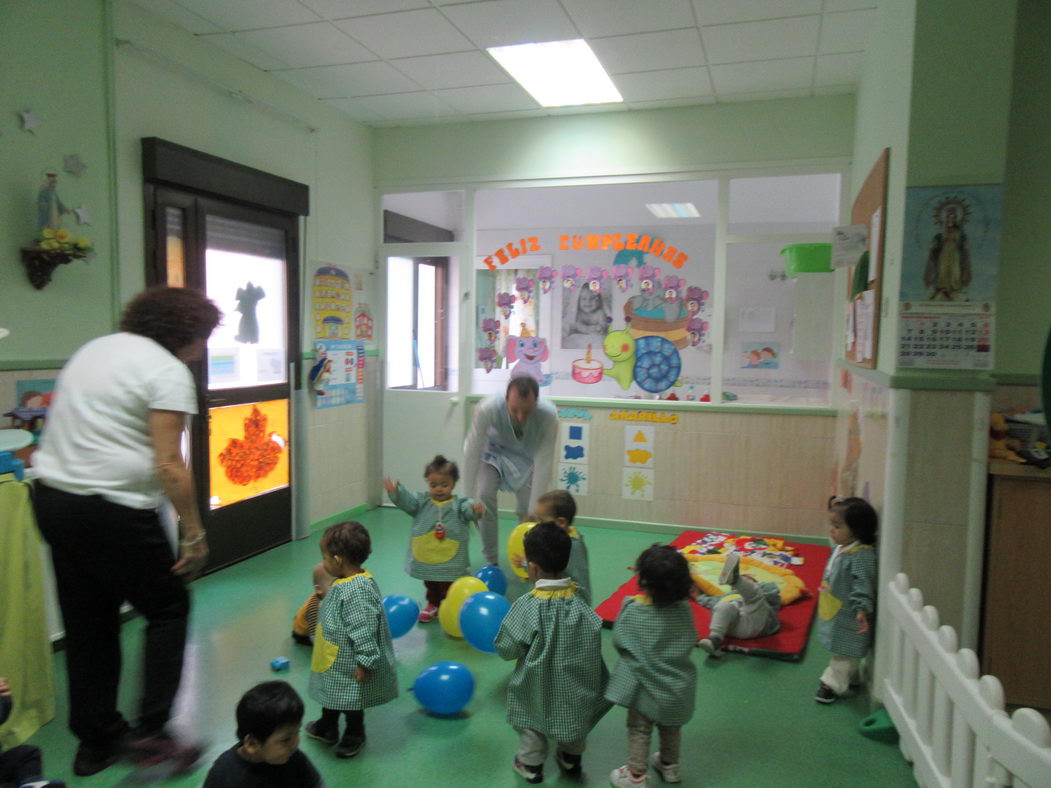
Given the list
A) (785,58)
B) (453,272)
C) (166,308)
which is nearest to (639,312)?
(453,272)

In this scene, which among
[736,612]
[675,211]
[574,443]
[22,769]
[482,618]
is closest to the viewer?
[22,769]

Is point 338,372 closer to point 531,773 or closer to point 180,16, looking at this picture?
point 180,16

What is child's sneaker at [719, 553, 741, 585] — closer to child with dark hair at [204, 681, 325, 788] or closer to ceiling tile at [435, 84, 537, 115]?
child with dark hair at [204, 681, 325, 788]

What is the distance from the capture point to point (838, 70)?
4.46 m

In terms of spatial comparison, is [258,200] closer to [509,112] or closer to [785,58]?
[509,112]

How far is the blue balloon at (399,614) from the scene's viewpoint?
3.15 meters

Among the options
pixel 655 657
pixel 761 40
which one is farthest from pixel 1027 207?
pixel 655 657

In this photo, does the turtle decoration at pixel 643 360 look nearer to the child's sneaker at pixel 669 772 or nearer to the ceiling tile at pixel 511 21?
the ceiling tile at pixel 511 21

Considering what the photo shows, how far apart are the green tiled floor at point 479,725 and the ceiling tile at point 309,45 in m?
3.02

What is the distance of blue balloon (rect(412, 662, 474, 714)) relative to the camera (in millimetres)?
2641

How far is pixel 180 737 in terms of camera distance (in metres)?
2.49

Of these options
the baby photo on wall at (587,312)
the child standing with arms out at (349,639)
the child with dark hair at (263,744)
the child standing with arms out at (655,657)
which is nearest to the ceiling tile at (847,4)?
the baby photo on wall at (587,312)

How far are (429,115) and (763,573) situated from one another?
3.91 m

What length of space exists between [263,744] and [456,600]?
5.79 ft
